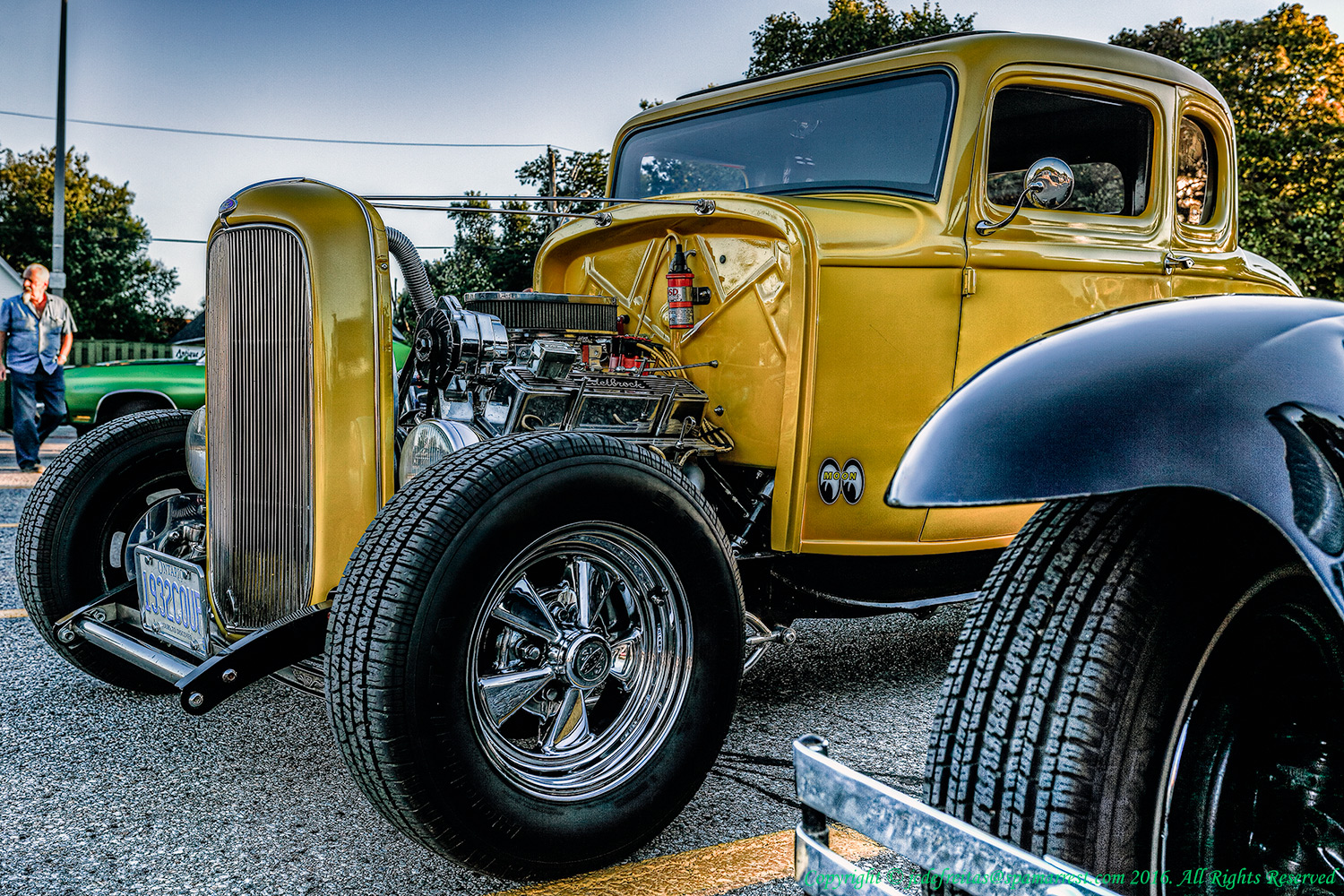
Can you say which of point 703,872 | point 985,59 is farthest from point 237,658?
point 985,59

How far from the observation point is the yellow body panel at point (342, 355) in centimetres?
263

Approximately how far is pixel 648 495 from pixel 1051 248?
1.74 metres

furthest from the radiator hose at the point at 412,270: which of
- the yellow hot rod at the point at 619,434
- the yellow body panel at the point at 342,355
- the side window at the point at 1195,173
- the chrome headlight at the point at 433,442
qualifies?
the side window at the point at 1195,173

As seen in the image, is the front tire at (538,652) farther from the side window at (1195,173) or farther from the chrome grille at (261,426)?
the side window at (1195,173)

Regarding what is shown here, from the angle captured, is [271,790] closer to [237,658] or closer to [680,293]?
[237,658]

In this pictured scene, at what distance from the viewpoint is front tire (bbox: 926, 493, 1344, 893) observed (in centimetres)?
121

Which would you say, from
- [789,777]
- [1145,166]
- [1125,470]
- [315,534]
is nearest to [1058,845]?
[1125,470]

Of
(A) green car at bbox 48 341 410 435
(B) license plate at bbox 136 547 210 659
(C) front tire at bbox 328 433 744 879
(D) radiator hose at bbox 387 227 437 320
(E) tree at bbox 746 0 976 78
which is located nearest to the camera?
(C) front tire at bbox 328 433 744 879

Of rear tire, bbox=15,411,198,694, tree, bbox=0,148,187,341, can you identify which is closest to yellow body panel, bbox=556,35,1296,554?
rear tire, bbox=15,411,198,694

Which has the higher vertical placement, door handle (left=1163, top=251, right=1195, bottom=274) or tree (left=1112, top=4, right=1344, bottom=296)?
tree (left=1112, top=4, right=1344, bottom=296)

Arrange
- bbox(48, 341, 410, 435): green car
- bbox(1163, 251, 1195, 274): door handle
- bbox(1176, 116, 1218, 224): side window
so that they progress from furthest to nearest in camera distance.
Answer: bbox(48, 341, 410, 435): green car, bbox(1176, 116, 1218, 224): side window, bbox(1163, 251, 1195, 274): door handle

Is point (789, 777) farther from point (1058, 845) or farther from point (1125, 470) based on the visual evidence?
point (1125, 470)

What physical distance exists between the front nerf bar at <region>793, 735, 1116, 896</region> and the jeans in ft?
29.7

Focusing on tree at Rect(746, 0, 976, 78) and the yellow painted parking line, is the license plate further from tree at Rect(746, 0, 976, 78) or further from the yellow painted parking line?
tree at Rect(746, 0, 976, 78)
